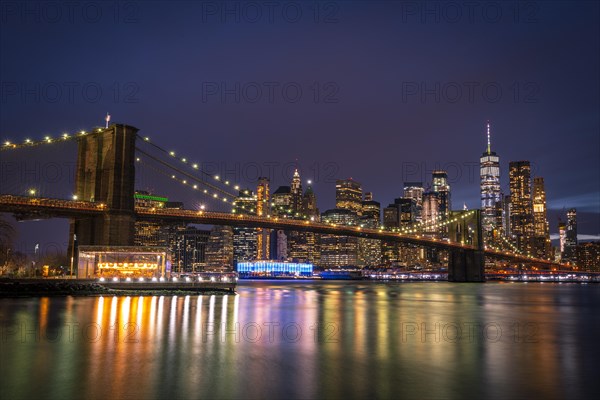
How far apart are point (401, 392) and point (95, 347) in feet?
33.4

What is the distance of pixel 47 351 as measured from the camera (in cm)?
1602

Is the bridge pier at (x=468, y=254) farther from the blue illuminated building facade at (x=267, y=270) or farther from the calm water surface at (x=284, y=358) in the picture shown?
the blue illuminated building facade at (x=267, y=270)

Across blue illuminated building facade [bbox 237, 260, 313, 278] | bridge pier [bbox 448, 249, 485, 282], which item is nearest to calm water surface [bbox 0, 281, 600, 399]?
bridge pier [bbox 448, 249, 485, 282]

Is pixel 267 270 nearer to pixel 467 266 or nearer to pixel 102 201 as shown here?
pixel 467 266

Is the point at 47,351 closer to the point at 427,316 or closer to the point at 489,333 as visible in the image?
the point at 489,333

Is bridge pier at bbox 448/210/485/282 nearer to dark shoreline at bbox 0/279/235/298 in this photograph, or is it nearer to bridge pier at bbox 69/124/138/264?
bridge pier at bbox 69/124/138/264

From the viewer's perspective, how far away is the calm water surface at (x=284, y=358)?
11.7 meters

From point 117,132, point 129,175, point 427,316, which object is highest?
point 117,132

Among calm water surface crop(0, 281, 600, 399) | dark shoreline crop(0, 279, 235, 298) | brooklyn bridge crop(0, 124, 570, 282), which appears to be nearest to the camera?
calm water surface crop(0, 281, 600, 399)

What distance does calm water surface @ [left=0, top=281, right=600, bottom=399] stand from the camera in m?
11.7

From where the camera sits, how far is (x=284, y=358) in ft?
51.2

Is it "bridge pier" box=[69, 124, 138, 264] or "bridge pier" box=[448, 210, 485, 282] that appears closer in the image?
"bridge pier" box=[69, 124, 138, 264]

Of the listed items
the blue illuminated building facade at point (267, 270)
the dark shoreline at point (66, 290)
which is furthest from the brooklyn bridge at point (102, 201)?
the blue illuminated building facade at point (267, 270)

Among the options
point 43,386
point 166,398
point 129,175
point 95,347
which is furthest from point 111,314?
point 129,175
